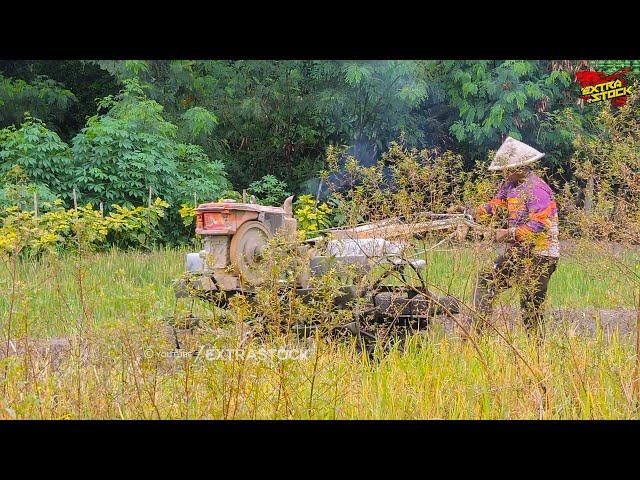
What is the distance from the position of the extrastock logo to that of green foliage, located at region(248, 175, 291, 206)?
3.20 meters

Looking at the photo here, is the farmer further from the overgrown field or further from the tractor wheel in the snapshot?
the tractor wheel

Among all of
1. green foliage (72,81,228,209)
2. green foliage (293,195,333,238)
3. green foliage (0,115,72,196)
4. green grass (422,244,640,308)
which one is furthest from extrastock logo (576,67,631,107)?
green foliage (0,115,72,196)

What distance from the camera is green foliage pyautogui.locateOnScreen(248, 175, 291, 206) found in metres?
5.34

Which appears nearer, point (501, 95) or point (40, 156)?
point (40, 156)

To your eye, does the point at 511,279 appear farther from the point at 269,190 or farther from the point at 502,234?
the point at 269,190

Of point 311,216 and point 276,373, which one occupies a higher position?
point 311,216

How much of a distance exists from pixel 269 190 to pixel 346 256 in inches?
72.8

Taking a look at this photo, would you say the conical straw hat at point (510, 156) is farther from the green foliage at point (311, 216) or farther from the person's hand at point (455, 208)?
the green foliage at point (311, 216)

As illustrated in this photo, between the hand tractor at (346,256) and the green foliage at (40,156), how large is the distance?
2.36m

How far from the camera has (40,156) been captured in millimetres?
6449

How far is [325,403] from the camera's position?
293 centimetres

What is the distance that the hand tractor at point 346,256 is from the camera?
11.3 ft

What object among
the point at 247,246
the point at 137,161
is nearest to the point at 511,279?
the point at 247,246
